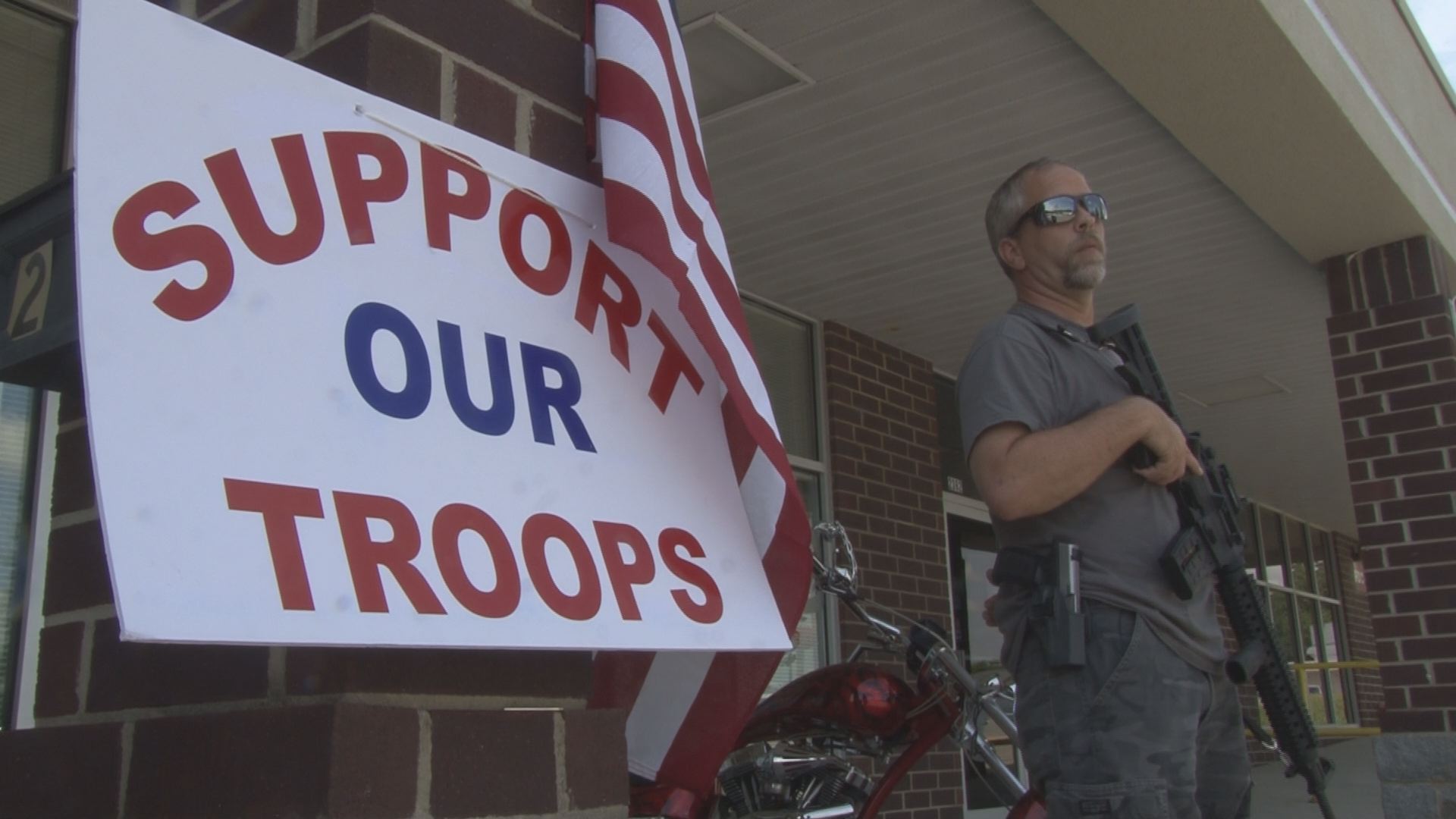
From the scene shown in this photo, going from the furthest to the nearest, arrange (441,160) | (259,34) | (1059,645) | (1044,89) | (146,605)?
(1044,89) < (1059,645) < (259,34) < (441,160) < (146,605)

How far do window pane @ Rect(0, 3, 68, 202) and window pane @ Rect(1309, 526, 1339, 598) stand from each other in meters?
15.3

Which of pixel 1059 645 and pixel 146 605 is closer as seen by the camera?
pixel 146 605

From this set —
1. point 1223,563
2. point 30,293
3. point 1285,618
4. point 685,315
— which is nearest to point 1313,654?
point 1285,618

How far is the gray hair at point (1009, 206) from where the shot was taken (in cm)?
253

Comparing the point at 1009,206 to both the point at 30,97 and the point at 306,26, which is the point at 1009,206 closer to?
the point at 306,26

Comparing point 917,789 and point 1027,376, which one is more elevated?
point 1027,376

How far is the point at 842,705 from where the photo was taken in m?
3.17

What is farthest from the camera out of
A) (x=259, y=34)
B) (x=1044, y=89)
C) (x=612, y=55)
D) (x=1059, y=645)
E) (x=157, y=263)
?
(x=1044, y=89)

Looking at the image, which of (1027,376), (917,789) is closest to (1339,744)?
(917,789)

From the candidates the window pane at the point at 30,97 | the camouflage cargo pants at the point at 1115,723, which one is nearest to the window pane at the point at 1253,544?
the camouflage cargo pants at the point at 1115,723

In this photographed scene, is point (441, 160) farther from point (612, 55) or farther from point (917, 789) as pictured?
point (917, 789)

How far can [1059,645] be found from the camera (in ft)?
6.62

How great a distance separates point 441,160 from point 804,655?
5.59m

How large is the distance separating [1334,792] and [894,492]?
143 inches
